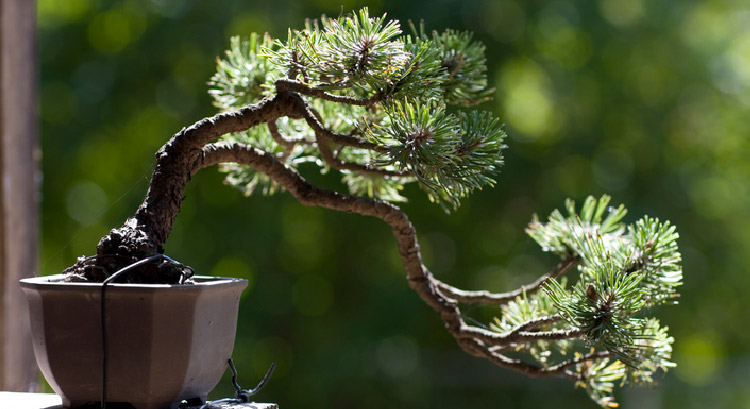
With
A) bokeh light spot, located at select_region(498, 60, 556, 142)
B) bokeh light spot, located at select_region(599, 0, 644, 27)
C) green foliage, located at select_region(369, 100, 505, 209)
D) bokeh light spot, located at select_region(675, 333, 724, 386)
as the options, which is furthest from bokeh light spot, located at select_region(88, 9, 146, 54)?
bokeh light spot, located at select_region(675, 333, 724, 386)

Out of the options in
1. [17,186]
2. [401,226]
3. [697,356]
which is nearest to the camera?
[401,226]

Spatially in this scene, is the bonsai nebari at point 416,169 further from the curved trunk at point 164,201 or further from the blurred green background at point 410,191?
the blurred green background at point 410,191

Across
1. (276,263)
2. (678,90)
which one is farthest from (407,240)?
(678,90)

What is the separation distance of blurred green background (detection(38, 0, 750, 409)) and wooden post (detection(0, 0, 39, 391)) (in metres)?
1.24

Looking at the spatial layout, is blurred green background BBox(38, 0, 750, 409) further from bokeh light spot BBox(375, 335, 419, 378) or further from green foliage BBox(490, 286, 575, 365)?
green foliage BBox(490, 286, 575, 365)

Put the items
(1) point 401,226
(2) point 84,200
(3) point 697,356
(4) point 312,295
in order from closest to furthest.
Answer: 1. (1) point 401,226
2. (2) point 84,200
3. (4) point 312,295
4. (3) point 697,356

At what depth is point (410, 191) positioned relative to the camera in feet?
7.29

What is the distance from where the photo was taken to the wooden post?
38.7 inches

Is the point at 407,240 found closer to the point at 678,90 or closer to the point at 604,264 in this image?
the point at 604,264

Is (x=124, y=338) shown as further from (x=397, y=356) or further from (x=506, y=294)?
(x=397, y=356)

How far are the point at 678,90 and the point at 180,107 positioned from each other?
176 centimetres

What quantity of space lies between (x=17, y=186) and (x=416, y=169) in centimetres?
77

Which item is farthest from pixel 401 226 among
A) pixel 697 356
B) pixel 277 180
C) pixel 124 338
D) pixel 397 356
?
pixel 697 356

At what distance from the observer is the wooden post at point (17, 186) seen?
98cm
